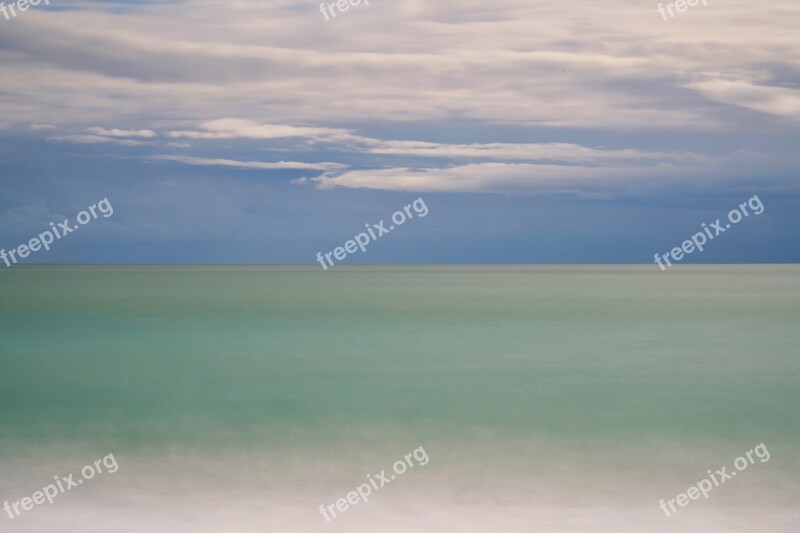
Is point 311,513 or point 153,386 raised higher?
point 153,386

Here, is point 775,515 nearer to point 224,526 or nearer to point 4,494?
point 224,526

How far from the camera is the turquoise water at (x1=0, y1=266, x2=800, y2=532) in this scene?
8.42 meters

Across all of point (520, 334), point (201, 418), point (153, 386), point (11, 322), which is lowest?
point (201, 418)

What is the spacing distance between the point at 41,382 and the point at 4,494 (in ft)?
28.5

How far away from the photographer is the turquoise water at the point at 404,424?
27.6ft

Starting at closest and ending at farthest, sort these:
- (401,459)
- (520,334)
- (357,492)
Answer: (357,492), (401,459), (520,334)

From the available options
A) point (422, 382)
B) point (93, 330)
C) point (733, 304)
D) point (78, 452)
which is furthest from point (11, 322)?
point (733, 304)

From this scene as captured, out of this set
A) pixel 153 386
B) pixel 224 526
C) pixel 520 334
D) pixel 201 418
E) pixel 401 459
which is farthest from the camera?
pixel 520 334

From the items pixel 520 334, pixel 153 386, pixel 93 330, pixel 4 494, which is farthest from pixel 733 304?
pixel 4 494

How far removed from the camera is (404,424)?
13.0 metres

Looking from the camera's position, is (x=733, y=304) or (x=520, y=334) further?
(x=733, y=304)

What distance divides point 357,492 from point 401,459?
5.34 ft

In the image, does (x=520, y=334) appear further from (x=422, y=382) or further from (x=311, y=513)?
(x=311, y=513)

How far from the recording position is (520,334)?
88.6 feet
